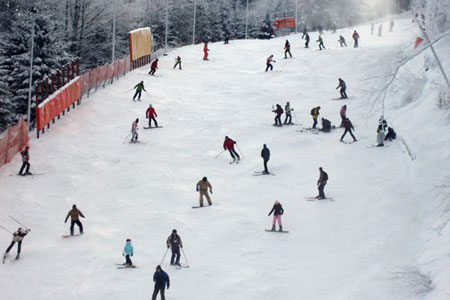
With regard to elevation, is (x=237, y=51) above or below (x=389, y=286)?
above

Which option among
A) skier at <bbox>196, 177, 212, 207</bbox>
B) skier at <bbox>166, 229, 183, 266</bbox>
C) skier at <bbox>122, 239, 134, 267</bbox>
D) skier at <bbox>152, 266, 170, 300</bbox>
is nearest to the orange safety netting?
skier at <bbox>196, 177, 212, 207</bbox>

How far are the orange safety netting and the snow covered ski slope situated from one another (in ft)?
1.94

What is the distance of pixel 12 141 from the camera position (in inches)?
916

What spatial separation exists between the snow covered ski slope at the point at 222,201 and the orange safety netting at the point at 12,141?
59 centimetres

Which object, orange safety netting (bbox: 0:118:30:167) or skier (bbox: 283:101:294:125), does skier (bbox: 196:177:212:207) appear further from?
skier (bbox: 283:101:294:125)

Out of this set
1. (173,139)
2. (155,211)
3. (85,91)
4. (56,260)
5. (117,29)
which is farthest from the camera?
(117,29)

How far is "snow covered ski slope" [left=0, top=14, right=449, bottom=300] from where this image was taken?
47.7ft

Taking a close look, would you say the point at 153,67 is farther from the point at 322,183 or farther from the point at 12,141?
the point at 322,183

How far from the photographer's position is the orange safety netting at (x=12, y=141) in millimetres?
22403

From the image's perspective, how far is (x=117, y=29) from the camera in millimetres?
64188

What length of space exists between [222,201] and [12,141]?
10015 millimetres

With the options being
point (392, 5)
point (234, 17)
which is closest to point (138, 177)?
point (234, 17)

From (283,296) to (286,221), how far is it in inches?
178

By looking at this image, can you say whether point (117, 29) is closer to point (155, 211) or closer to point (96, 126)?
point (96, 126)
